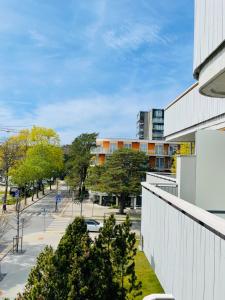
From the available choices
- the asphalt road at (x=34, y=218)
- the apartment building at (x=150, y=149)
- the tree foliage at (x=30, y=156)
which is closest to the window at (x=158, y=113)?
the tree foliage at (x=30, y=156)

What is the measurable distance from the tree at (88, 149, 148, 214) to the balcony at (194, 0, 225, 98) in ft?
118

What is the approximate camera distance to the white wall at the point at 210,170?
1030 centimetres

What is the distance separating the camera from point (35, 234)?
112 ft

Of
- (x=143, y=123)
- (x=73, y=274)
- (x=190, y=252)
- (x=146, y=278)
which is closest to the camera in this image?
(x=190, y=252)

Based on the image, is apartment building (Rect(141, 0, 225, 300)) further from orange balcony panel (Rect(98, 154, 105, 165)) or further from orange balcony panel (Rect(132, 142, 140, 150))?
orange balcony panel (Rect(98, 154, 105, 165))

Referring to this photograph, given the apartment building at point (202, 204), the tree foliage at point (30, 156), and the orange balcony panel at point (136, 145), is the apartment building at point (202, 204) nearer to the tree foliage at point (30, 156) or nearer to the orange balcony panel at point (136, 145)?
the tree foliage at point (30, 156)

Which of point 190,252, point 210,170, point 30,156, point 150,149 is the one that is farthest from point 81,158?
point 190,252

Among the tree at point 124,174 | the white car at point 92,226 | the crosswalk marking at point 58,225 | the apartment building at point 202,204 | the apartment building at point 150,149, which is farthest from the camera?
the apartment building at point 150,149

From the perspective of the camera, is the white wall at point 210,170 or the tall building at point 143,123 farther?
the tall building at point 143,123

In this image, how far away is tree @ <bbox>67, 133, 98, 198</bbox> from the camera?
200 feet

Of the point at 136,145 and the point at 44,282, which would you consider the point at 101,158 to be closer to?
the point at 136,145

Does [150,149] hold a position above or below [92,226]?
above

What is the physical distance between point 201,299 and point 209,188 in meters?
4.12

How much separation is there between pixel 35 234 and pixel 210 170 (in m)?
26.4
